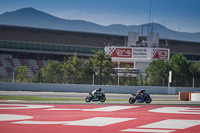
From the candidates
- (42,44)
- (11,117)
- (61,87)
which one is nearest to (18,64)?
(42,44)

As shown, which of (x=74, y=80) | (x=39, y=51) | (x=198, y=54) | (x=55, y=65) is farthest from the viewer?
(x=198, y=54)

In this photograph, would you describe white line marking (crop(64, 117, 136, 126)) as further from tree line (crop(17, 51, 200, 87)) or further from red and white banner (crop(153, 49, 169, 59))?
red and white banner (crop(153, 49, 169, 59))

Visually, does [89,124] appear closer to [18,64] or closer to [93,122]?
[93,122]

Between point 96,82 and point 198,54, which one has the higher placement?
point 198,54

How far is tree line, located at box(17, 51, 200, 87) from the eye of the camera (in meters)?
40.7

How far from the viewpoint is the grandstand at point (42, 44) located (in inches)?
2923

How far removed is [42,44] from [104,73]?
28.3 meters

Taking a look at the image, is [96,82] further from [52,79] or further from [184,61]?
[184,61]

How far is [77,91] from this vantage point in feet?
133

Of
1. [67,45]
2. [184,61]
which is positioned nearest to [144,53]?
[184,61]

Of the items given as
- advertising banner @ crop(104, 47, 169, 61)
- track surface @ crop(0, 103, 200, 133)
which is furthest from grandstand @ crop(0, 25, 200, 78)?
track surface @ crop(0, 103, 200, 133)

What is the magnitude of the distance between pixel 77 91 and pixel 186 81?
12636 mm

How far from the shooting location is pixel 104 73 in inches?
2087

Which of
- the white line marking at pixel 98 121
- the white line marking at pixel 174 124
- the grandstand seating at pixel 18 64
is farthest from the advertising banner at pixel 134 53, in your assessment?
the white line marking at pixel 174 124
